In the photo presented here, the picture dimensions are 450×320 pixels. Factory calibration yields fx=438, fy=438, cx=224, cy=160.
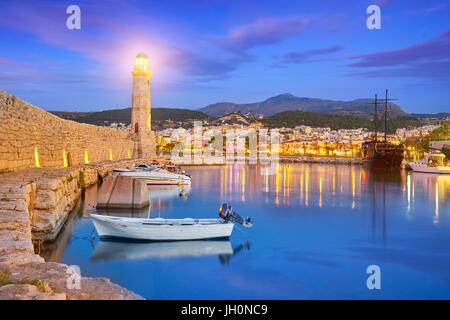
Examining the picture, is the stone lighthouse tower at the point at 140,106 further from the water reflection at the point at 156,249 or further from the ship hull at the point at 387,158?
the water reflection at the point at 156,249

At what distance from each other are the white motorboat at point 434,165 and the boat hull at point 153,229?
119 ft

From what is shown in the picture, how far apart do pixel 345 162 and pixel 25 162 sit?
55784mm

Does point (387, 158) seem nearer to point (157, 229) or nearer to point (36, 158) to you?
point (36, 158)

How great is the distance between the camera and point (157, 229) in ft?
30.6

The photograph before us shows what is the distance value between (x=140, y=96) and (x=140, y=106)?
2.79 ft

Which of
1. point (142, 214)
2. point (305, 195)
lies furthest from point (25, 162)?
point (305, 195)

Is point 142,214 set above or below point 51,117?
below

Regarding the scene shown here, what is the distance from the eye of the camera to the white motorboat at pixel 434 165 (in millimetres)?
40125

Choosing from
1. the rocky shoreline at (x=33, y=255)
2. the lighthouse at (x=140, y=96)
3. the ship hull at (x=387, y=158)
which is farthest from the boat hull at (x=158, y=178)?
the ship hull at (x=387, y=158)

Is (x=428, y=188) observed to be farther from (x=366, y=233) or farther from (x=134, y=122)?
(x=134, y=122)

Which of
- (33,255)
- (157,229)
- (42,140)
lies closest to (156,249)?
(157,229)

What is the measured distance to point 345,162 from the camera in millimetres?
62938
